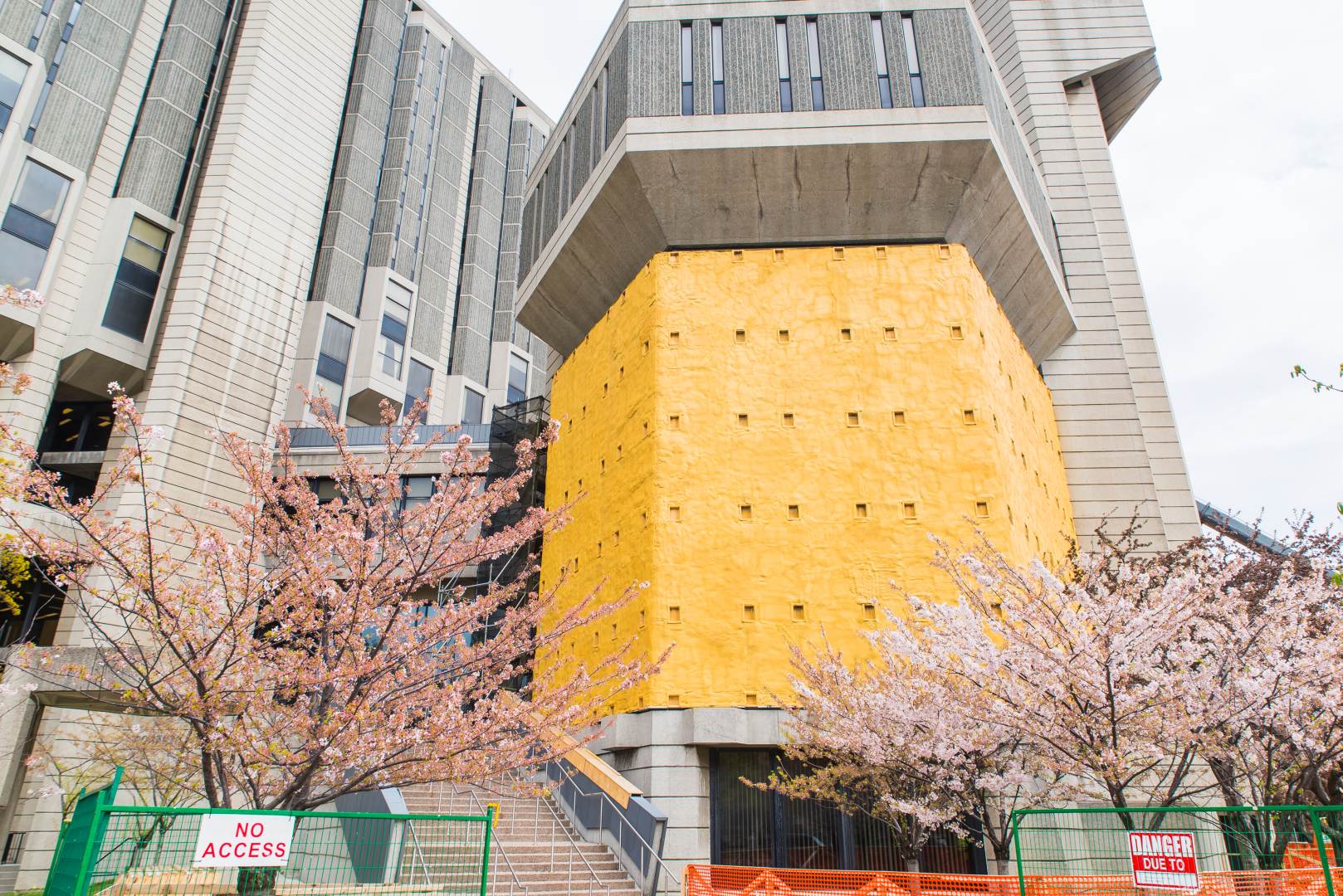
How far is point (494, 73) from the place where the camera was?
6438 centimetres

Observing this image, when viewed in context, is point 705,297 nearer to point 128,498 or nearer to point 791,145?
point 791,145

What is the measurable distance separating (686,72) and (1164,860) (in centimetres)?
2257

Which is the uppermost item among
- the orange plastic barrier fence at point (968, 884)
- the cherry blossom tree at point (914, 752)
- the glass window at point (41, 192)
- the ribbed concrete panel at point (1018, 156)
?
the glass window at point (41, 192)

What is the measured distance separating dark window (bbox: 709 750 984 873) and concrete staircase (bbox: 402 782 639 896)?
2.86 m

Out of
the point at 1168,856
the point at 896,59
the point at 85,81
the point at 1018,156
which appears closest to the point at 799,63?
the point at 896,59

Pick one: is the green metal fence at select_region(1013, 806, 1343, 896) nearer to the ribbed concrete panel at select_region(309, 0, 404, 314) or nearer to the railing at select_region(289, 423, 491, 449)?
the railing at select_region(289, 423, 491, 449)

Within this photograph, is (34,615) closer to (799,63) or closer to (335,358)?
(335,358)

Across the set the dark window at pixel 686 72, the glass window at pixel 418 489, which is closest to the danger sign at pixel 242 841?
the dark window at pixel 686 72

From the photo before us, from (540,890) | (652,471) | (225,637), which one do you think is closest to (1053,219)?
(652,471)

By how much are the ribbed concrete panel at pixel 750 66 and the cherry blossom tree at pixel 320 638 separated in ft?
48.2

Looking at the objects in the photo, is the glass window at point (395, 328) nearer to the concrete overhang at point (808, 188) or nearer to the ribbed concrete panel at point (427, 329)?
the ribbed concrete panel at point (427, 329)

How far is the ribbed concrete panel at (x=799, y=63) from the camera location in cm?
2416

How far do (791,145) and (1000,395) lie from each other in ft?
28.5

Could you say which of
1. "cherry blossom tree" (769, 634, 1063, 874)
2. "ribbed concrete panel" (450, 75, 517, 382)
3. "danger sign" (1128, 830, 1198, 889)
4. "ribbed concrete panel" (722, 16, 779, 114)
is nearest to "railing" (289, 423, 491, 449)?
"ribbed concrete panel" (450, 75, 517, 382)
